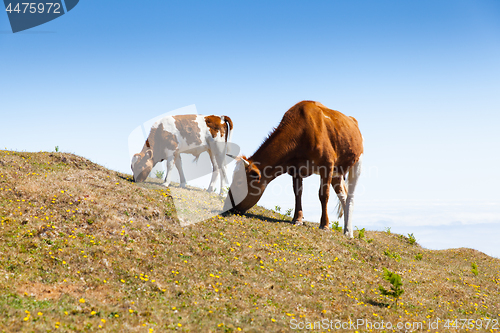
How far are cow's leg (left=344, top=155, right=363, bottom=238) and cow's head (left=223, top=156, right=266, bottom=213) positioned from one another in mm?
5365

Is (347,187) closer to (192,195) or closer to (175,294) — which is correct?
(192,195)

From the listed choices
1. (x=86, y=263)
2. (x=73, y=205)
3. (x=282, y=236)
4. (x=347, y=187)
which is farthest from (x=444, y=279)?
(x=73, y=205)

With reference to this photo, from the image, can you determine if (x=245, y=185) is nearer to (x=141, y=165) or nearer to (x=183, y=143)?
(x=183, y=143)

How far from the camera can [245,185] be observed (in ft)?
55.9

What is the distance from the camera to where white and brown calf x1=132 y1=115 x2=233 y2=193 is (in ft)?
68.9

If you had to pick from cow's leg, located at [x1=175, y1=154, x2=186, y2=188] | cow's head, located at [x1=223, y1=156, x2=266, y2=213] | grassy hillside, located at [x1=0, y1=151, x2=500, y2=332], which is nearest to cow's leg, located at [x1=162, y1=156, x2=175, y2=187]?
cow's leg, located at [x1=175, y1=154, x2=186, y2=188]

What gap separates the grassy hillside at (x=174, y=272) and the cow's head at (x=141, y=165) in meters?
2.32

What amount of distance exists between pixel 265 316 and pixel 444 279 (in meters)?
11.5

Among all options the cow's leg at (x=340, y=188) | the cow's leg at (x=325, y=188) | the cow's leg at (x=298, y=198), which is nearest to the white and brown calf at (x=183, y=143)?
the cow's leg at (x=298, y=198)

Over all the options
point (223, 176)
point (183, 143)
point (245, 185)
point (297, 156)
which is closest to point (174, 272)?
point (245, 185)

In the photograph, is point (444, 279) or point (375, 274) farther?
point (444, 279)

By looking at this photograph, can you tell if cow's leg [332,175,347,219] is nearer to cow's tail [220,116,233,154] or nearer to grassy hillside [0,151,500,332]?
grassy hillside [0,151,500,332]

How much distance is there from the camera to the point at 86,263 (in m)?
11.2

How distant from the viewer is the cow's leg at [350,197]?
19.4 metres
